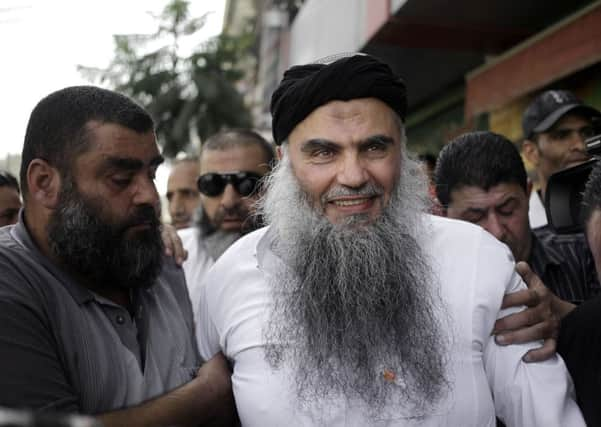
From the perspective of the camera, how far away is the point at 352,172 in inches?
85.9

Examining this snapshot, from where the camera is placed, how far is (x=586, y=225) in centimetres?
239

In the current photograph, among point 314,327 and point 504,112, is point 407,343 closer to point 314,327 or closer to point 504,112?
point 314,327

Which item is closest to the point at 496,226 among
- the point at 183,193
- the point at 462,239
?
the point at 462,239

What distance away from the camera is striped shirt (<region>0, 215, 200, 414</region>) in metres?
1.74

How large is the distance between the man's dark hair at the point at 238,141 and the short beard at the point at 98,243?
5.72ft

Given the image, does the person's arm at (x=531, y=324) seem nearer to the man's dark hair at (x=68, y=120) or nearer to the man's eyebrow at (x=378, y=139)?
the man's eyebrow at (x=378, y=139)

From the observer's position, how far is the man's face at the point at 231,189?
12.6 ft

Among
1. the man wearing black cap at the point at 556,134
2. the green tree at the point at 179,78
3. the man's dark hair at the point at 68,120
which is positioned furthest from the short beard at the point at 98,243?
the green tree at the point at 179,78

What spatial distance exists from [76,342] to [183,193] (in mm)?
3589

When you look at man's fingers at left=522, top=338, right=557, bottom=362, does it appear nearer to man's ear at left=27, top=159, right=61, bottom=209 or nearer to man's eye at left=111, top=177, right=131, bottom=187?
man's eye at left=111, top=177, right=131, bottom=187

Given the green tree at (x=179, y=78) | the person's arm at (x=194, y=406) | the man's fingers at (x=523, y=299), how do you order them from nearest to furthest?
the person's arm at (x=194, y=406)
the man's fingers at (x=523, y=299)
the green tree at (x=179, y=78)

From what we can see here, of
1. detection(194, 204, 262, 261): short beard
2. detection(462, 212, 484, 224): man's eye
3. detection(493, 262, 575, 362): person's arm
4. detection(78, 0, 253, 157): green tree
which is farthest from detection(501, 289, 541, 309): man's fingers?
detection(78, 0, 253, 157): green tree

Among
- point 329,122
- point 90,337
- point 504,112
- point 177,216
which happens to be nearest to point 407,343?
point 329,122

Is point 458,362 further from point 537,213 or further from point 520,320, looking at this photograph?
point 537,213
